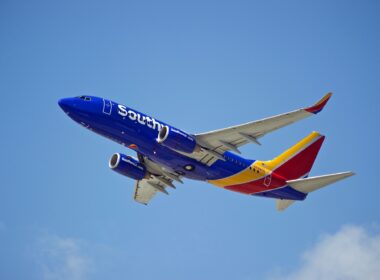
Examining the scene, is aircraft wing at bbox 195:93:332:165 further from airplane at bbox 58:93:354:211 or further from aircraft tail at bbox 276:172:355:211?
aircraft tail at bbox 276:172:355:211

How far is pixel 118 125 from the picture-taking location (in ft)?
151

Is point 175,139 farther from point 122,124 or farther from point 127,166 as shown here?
point 127,166

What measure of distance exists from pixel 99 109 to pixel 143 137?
3.96m

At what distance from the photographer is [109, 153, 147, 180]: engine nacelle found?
172 ft

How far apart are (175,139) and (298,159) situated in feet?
44.7

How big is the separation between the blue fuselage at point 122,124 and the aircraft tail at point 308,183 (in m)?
9.41

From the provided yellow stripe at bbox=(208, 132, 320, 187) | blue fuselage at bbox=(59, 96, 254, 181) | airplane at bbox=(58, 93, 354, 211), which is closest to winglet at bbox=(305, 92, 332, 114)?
airplane at bbox=(58, 93, 354, 211)

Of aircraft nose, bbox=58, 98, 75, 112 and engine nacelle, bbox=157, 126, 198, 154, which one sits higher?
aircraft nose, bbox=58, 98, 75, 112

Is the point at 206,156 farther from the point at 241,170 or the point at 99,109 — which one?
the point at 99,109

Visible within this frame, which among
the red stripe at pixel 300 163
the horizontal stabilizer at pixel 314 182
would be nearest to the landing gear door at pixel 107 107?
the red stripe at pixel 300 163

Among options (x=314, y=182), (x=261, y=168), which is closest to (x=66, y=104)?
(x=261, y=168)

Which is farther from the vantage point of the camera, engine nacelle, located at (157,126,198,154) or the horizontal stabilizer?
the horizontal stabilizer

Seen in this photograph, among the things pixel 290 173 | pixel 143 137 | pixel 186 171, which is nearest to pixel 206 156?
pixel 186 171

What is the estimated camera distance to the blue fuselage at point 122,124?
45.8m
